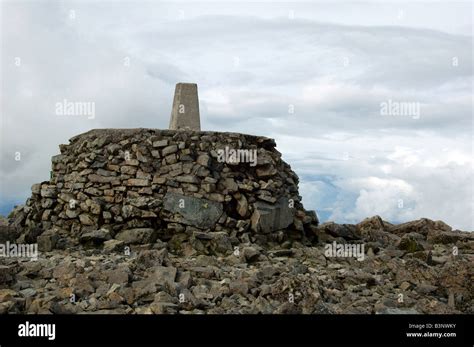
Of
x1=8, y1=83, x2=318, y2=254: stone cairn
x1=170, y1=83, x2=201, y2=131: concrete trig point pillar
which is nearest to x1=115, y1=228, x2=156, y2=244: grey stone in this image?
x1=8, y1=83, x2=318, y2=254: stone cairn

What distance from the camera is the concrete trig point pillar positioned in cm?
1584

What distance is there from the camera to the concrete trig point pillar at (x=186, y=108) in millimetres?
15844

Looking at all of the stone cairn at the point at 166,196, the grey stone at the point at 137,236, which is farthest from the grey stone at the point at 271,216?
the grey stone at the point at 137,236

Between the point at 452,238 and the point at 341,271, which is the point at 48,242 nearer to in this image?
the point at 341,271

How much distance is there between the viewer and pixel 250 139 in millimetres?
15570

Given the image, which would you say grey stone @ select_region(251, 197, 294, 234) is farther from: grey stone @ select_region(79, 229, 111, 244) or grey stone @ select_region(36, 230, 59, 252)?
grey stone @ select_region(36, 230, 59, 252)

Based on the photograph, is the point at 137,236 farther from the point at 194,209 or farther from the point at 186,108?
the point at 186,108

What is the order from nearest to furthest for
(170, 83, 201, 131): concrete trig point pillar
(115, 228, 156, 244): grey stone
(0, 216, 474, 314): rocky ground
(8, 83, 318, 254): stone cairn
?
1. (0, 216, 474, 314): rocky ground
2. (115, 228, 156, 244): grey stone
3. (8, 83, 318, 254): stone cairn
4. (170, 83, 201, 131): concrete trig point pillar

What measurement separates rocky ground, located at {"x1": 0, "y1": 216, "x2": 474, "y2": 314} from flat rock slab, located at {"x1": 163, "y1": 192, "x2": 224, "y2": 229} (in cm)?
100

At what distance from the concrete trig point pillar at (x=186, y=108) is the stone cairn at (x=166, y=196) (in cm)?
42

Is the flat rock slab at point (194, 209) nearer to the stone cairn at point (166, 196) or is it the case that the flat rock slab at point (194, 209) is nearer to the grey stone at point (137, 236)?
the stone cairn at point (166, 196)

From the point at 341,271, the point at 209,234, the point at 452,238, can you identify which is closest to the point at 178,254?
the point at 209,234

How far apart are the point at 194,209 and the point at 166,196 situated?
31.8 inches
